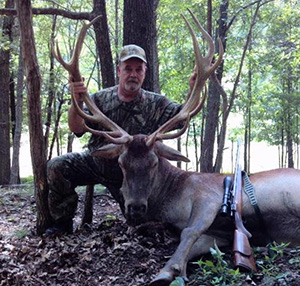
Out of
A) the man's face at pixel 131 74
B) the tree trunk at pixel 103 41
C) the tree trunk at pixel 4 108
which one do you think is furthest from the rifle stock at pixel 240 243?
the tree trunk at pixel 4 108

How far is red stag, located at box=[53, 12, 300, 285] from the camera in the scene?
16.2 feet

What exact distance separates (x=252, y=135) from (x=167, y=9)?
452 inches

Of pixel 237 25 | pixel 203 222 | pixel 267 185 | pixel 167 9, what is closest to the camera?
pixel 203 222

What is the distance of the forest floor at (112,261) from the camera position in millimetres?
3971

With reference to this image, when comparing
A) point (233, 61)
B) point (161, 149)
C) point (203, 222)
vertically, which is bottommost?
point (203, 222)

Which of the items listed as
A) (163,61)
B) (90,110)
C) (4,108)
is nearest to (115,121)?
(90,110)

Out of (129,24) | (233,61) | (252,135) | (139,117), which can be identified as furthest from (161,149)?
(252,135)

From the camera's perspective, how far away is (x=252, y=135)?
25.9 metres

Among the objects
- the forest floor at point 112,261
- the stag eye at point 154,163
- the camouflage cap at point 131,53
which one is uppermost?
the camouflage cap at point 131,53

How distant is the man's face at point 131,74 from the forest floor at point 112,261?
70.6 inches

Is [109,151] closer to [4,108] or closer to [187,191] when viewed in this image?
[187,191]

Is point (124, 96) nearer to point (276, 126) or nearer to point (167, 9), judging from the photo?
point (167, 9)

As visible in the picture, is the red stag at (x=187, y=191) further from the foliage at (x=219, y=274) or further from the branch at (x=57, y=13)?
the branch at (x=57, y=13)

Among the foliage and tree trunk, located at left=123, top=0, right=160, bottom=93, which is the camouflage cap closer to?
tree trunk, located at left=123, top=0, right=160, bottom=93
